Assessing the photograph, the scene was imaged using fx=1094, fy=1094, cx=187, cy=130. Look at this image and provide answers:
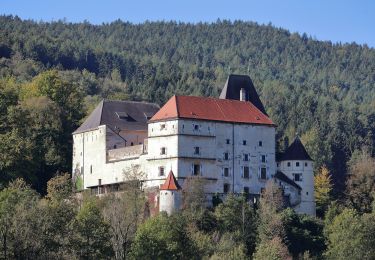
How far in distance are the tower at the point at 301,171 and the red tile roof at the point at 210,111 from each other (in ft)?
11.9

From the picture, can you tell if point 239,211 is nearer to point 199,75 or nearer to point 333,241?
point 333,241

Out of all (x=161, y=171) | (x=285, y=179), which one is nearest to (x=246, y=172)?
(x=285, y=179)

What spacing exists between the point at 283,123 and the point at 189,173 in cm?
6612

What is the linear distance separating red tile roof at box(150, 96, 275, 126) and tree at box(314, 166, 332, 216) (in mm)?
10397

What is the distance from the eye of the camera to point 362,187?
101250 mm

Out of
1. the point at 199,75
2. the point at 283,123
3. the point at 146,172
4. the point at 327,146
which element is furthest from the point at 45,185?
the point at 199,75

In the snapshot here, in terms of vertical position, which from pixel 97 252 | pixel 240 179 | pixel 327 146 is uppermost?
pixel 327 146

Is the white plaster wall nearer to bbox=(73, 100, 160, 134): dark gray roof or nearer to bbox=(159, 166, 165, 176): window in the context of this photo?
bbox=(159, 166, 165, 176): window

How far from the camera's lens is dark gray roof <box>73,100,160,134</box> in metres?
90.1

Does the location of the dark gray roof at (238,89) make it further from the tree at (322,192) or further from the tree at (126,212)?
the tree at (126,212)

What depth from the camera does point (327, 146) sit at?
129 meters

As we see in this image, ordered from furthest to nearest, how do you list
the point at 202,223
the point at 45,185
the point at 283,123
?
the point at 283,123 → the point at 45,185 → the point at 202,223

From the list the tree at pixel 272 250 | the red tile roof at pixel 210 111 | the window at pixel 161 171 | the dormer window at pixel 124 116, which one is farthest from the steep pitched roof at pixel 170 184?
the dormer window at pixel 124 116

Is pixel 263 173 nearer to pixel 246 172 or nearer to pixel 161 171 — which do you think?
pixel 246 172
